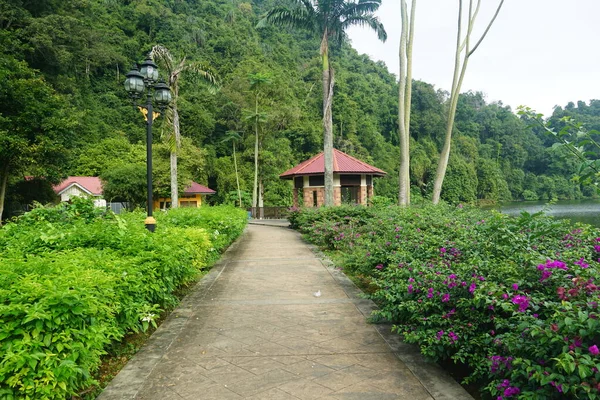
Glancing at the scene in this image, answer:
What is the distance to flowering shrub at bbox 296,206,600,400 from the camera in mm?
1987

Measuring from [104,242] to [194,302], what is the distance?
1.51m

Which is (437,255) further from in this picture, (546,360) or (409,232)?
(546,360)

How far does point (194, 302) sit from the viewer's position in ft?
18.3

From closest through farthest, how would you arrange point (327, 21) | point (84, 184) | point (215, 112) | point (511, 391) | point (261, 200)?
point (511, 391)
point (327, 21)
point (84, 184)
point (261, 200)
point (215, 112)

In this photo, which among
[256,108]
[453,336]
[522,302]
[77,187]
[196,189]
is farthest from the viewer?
[196,189]

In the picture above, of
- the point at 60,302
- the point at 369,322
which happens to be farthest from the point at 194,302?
the point at 60,302

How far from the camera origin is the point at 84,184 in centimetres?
3184

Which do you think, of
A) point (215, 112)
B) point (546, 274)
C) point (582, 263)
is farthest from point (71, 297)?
point (215, 112)

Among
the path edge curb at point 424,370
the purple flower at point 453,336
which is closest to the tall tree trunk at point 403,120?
the path edge curb at point 424,370

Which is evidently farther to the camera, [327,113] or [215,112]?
[215,112]

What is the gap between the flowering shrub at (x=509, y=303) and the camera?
6.52ft

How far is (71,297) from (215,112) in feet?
136

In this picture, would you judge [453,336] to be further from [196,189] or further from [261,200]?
[261,200]

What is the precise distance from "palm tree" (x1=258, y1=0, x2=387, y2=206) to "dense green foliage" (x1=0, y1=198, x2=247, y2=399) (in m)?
12.7
